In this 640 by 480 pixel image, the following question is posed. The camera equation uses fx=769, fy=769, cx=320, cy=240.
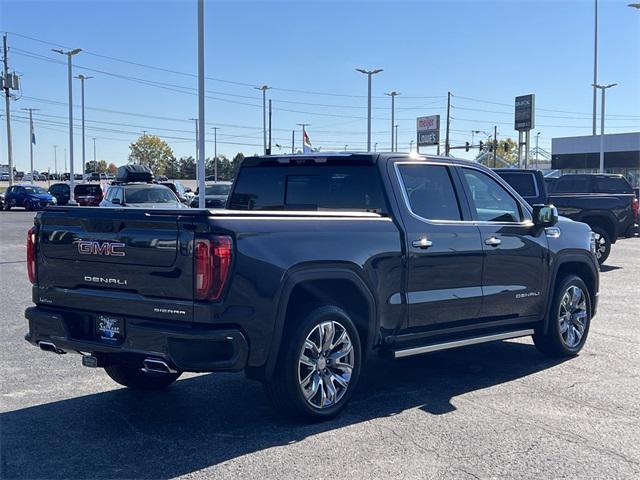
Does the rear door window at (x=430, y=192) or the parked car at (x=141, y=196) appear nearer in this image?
the rear door window at (x=430, y=192)

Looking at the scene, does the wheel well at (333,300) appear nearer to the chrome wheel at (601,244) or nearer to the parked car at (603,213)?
the parked car at (603,213)

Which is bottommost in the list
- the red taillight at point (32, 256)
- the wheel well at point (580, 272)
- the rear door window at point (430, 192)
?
the wheel well at point (580, 272)

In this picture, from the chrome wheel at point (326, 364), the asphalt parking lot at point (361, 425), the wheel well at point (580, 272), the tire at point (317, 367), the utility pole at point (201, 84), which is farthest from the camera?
the utility pole at point (201, 84)

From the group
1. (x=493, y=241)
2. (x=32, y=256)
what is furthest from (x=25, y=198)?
(x=493, y=241)

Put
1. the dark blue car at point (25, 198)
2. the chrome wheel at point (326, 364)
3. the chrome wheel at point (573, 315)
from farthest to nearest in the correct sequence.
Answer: the dark blue car at point (25, 198)
the chrome wheel at point (573, 315)
the chrome wheel at point (326, 364)

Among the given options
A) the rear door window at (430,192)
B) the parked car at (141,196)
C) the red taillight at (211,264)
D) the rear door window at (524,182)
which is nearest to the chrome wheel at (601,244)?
the rear door window at (524,182)

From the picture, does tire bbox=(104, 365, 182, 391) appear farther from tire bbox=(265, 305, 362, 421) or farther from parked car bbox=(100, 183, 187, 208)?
parked car bbox=(100, 183, 187, 208)

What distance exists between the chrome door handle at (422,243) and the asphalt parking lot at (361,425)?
1199 millimetres

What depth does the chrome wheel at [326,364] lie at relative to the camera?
5.31 m

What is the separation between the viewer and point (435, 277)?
20.2 ft

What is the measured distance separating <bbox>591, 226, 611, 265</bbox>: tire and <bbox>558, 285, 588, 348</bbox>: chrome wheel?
351 inches

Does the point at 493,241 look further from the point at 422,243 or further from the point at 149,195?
the point at 149,195

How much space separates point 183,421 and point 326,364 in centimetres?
108

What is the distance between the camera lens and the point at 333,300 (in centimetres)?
566
